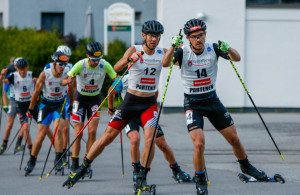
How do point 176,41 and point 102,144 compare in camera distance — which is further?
point 102,144

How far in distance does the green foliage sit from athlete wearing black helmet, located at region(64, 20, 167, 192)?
13429 mm

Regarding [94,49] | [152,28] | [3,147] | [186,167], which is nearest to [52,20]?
[3,147]

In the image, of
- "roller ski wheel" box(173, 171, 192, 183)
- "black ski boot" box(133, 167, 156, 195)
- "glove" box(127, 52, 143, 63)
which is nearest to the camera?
"black ski boot" box(133, 167, 156, 195)

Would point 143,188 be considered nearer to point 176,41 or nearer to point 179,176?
point 179,176

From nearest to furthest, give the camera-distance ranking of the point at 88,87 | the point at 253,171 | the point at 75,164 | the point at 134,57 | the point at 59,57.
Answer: the point at 134,57, the point at 253,171, the point at 75,164, the point at 88,87, the point at 59,57

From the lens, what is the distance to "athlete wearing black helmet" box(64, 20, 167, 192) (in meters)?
8.73

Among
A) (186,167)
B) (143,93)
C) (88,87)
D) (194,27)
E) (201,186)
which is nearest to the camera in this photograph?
(201,186)

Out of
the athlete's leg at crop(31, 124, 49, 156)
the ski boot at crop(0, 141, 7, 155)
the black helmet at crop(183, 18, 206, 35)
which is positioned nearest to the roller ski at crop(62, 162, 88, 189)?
the black helmet at crop(183, 18, 206, 35)

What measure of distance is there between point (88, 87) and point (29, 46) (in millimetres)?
15307

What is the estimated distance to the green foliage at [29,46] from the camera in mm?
22562

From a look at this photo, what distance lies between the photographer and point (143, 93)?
29.4 feet

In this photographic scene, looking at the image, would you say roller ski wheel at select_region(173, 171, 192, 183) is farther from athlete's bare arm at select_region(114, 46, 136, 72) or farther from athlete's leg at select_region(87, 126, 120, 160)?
athlete's bare arm at select_region(114, 46, 136, 72)

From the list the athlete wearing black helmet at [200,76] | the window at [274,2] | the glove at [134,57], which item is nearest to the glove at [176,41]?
the athlete wearing black helmet at [200,76]

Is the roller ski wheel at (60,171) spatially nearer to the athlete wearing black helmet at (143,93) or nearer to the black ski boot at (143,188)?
the athlete wearing black helmet at (143,93)
